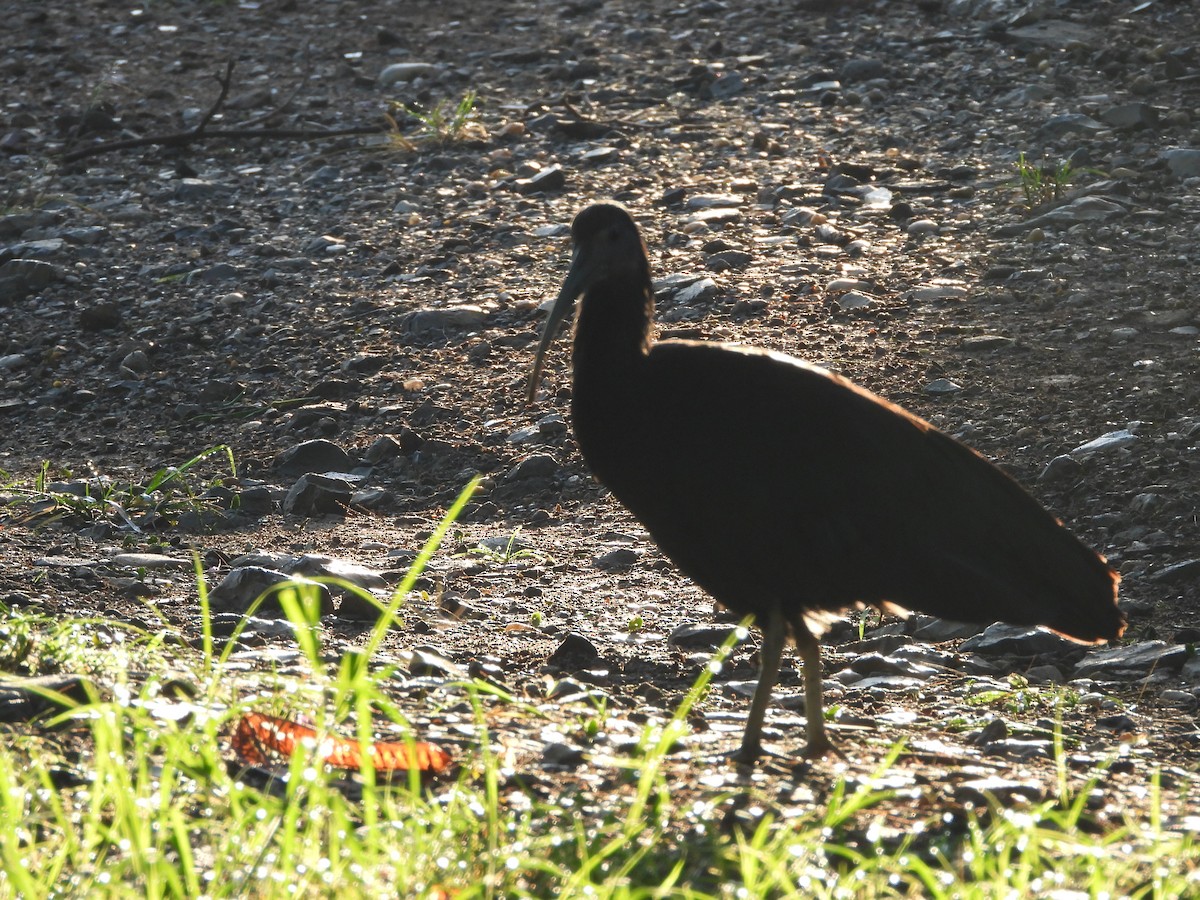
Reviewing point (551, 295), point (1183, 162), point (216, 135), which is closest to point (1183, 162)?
point (1183, 162)

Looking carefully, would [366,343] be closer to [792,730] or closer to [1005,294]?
[1005,294]

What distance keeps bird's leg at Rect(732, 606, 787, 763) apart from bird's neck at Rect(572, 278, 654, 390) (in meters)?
0.72

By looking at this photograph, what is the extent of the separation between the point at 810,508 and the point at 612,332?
0.73m

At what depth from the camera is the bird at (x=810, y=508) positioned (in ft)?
12.6

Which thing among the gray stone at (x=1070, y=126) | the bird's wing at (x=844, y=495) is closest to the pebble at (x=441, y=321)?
the bird's wing at (x=844, y=495)

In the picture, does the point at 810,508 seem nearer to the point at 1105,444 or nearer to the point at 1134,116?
the point at 1105,444

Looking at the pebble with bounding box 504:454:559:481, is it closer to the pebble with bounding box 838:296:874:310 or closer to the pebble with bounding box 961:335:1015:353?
the pebble with bounding box 838:296:874:310

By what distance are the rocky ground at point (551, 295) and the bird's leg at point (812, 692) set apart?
6 centimetres

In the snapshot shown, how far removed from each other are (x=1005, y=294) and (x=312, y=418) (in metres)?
3.01

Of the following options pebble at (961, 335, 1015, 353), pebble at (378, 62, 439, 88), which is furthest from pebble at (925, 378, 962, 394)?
pebble at (378, 62, 439, 88)

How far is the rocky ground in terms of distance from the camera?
175 inches

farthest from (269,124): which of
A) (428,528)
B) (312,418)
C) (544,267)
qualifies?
(428,528)

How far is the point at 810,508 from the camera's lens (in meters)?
3.84

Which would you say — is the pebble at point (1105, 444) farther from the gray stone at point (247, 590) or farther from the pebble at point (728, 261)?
the gray stone at point (247, 590)
